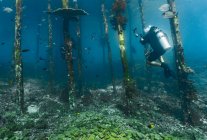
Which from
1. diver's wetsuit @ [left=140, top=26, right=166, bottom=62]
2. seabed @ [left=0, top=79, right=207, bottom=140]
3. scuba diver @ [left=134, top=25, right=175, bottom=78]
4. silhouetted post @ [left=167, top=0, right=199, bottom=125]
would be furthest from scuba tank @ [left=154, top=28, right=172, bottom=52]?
seabed @ [left=0, top=79, right=207, bottom=140]

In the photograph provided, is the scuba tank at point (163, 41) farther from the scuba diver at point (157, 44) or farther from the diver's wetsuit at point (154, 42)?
the diver's wetsuit at point (154, 42)

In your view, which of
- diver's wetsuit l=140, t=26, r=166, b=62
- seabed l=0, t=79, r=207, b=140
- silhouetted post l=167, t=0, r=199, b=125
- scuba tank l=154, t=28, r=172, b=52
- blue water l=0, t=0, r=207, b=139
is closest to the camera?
seabed l=0, t=79, r=207, b=140

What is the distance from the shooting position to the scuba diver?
447 inches

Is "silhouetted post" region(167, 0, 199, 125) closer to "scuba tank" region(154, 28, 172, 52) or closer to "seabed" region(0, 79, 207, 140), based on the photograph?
"seabed" region(0, 79, 207, 140)

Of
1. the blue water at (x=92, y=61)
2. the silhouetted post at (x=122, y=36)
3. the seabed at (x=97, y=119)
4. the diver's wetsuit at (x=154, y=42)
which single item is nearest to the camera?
the seabed at (x=97, y=119)

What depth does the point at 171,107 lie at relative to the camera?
17.8 meters

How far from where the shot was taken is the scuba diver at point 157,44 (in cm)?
1135

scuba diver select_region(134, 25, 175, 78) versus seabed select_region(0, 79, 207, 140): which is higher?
scuba diver select_region(134, 25, 175, 78)

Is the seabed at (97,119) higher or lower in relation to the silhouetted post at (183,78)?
lower

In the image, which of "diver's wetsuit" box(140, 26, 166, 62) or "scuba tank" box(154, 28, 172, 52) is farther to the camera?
"diver's wetsuit" box(140, 26, 166, 62)

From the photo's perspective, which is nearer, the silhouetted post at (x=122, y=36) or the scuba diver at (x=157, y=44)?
the scuba diver at (x=157, y=44)

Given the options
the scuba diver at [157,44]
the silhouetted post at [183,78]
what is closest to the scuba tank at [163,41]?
the scuba diver at [157,44]

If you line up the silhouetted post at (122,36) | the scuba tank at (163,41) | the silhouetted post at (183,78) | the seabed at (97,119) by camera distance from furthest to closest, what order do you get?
the silhouetted post at (122,36), the silhouetted post at (183,78), the scuba tank at (163,41), the seabed at (97,119)

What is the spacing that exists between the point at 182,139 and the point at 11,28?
75319 mm
